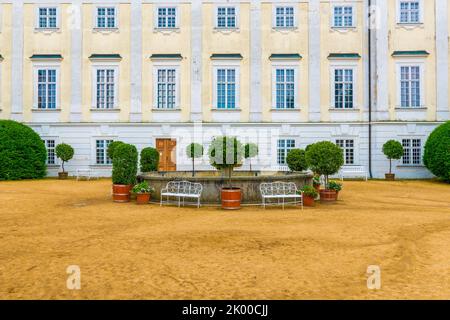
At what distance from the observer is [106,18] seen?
25.8 m

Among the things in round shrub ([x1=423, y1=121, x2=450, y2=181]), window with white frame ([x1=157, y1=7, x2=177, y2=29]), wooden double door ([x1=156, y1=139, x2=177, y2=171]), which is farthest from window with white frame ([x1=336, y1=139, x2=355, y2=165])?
window with white frame ([x1=157, y1=7, x2=177, y2=29])

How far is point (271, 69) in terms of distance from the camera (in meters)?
25.4

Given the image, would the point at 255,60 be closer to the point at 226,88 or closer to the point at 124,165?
the point at 226,88

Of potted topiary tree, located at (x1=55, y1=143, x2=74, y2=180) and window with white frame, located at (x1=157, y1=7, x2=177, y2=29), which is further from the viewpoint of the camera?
window with white frame, located at (x1=157, y1=7, x2=177, y2=29)

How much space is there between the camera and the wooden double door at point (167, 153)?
2547 centimetres

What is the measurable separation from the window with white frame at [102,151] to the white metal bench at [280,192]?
50.7 feet

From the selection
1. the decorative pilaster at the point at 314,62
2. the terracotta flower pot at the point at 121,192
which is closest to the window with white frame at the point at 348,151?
the decorative pilaster at the point at 314,62

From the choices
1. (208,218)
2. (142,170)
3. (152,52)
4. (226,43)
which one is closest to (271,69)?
(226,43)

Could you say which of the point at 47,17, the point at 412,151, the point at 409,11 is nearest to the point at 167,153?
the point at 47,17

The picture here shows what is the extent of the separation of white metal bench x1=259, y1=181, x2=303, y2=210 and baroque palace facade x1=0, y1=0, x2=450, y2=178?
11490 millimetres

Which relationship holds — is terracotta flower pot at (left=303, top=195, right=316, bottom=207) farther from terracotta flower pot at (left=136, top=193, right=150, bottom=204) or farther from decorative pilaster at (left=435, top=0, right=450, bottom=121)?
decorative pilaster at (left=435, top=0, right=450, bottom=121)

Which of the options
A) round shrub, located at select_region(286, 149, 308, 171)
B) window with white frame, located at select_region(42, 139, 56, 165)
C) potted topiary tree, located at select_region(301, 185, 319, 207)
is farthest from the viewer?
window with white frame, located at select_region(42, 139, 56, 165)

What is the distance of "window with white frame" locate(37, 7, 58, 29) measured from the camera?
25.9 metres

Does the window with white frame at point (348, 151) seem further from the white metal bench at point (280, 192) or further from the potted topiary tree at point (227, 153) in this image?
the potted topiary tree at point (227, 153)
